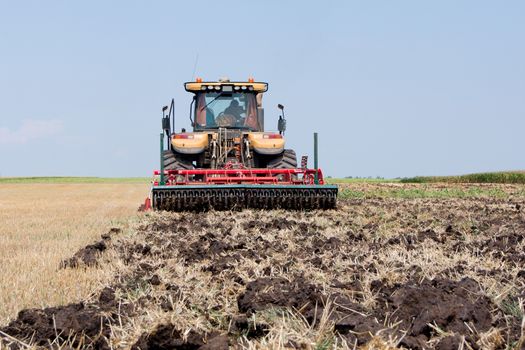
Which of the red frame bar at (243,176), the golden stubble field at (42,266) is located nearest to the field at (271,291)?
the golden stubble field at (42,266)

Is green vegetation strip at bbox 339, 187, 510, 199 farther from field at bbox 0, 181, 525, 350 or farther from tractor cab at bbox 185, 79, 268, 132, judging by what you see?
field at bbox 0, 181, 525, 350

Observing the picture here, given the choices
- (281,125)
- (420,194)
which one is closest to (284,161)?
(281,125)

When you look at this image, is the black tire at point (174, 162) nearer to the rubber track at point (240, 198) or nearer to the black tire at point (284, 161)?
the rubber track at point (240, 198)

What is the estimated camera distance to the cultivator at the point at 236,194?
491 inches

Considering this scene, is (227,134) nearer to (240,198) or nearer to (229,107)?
(229,107)

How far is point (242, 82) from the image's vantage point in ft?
46.6

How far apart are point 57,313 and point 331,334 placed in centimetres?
156

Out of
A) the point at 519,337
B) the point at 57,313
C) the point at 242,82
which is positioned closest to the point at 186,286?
the point at 57,313

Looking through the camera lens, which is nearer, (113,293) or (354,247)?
(113,293)

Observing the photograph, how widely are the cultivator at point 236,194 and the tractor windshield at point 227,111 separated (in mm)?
1477

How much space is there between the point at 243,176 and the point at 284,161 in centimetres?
149

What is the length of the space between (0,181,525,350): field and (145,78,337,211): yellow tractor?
401cm

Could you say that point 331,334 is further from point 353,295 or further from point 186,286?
point 186,286

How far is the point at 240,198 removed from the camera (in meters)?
12.6
